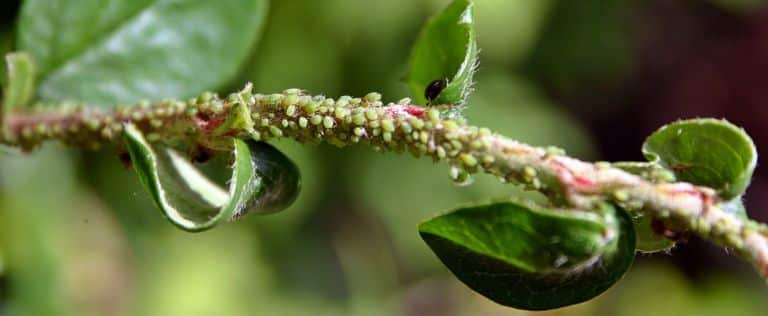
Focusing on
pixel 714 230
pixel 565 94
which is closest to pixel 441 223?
pixel 714 230

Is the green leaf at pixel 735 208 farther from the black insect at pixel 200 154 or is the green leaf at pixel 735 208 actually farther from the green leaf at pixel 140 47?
the green leaf at pixel 140 47

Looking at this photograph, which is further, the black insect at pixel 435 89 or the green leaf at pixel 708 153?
the black insect at pixel 435 89

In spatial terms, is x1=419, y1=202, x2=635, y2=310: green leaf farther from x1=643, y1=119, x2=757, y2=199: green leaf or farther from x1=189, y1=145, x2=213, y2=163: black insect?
x1=189, y1=145, x2=213, y2=163: black insect

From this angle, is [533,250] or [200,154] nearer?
[533,250]

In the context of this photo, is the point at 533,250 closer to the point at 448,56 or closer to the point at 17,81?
the point at 448,56

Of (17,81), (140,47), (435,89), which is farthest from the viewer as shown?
(140,47)

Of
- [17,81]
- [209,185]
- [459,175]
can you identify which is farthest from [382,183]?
[459,175]

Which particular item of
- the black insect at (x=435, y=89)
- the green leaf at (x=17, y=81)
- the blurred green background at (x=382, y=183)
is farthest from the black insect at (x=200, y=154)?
the blurred green background at (x=382, y=183)
